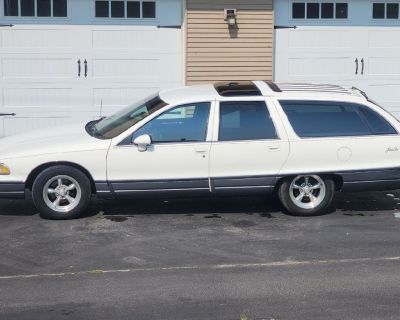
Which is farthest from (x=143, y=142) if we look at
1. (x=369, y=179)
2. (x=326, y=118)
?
(x=369, y=179)

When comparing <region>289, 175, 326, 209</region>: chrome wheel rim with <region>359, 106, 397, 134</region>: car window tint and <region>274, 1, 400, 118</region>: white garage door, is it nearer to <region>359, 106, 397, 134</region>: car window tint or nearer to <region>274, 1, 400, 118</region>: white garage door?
<region>359, 106, 397, 134</region>: car window tint

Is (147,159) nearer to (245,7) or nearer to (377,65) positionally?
(245,7)

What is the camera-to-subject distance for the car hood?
797cm

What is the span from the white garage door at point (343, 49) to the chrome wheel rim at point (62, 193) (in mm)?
5756

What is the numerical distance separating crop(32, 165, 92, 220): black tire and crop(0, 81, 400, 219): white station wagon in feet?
0.03

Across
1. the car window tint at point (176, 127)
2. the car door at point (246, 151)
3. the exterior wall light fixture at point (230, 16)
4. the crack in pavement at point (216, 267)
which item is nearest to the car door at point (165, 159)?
the car window tint at point (176, 127)

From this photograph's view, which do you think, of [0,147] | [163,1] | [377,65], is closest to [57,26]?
[163,1]

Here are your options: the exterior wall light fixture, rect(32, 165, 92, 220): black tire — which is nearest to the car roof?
rect(32, 165, 92, 220): black tire

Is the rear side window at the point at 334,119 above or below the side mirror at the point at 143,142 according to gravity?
above

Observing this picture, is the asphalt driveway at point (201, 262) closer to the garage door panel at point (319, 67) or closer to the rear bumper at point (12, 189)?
the rear bumper at point (12, 189)

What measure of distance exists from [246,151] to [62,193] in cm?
199

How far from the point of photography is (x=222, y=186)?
816 cm

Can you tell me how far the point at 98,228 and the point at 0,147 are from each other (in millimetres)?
1444

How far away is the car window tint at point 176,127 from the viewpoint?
8102 mm
